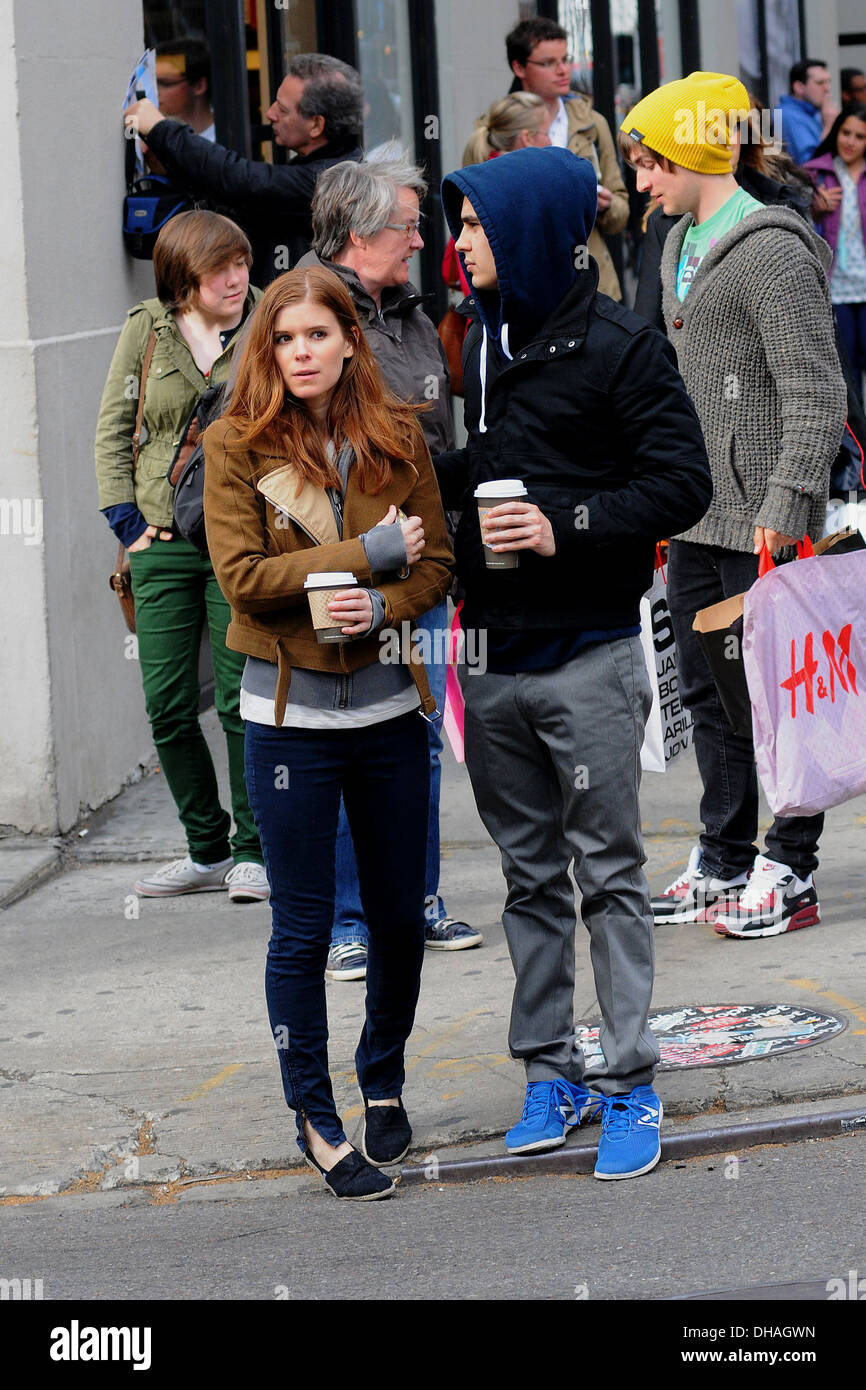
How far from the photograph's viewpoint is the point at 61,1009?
5379 millimetres

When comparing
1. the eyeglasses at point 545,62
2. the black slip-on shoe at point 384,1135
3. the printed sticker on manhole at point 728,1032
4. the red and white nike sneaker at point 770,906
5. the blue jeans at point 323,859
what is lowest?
the black slip-on shoe at point 384,1135

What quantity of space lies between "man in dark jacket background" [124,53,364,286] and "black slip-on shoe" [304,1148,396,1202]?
12.8 ft

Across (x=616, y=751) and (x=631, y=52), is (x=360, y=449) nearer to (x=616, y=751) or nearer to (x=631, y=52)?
(x=616, y=751)

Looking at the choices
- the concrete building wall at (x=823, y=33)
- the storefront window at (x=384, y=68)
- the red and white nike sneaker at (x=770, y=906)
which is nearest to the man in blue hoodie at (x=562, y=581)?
the red and white nike sneaker at (x=770, y=906)

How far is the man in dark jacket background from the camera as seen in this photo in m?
7.18

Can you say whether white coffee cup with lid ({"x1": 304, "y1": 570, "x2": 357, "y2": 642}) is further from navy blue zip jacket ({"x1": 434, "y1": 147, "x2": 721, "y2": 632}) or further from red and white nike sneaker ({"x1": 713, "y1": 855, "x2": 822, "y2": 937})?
red and white nike sneaker ({"x1": 713, "y1": 855, "x2": 822, "y2": 937})

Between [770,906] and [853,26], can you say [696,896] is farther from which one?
[853,26]

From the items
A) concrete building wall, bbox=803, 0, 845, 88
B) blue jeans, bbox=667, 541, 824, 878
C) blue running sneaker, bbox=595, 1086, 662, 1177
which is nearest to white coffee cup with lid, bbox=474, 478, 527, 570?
blue running sneaker, bbox=595, 1086, 662, 1177

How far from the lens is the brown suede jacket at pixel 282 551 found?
3.88 meters

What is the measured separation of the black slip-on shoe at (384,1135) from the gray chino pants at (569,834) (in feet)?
1.01

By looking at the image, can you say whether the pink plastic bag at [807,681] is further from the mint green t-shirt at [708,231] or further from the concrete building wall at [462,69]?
the concrete building wall at [462,69]

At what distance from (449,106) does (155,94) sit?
171 inches

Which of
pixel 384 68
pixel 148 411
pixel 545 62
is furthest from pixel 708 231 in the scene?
pixel 384 68

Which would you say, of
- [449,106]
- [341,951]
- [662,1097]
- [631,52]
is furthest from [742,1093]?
[631,52]
